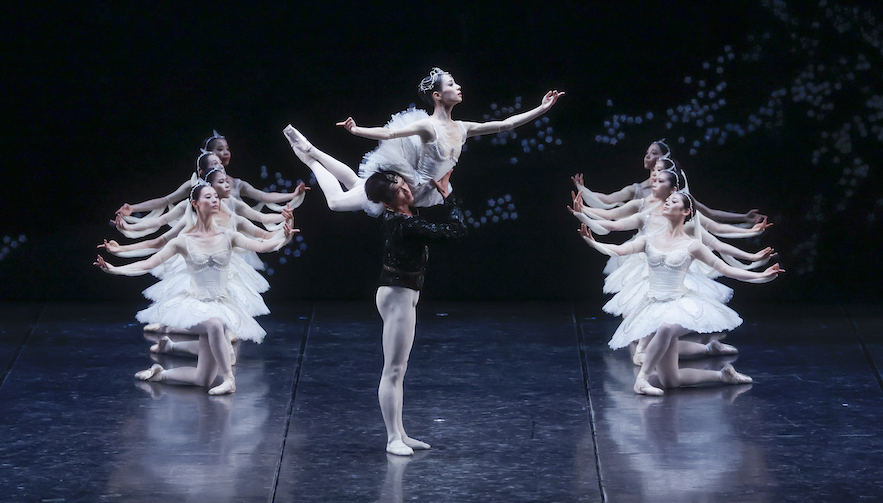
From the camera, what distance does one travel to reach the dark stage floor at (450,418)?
4.34 meters

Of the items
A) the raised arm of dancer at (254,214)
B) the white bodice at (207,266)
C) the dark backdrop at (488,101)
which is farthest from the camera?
the dark backdrop at (488,101)

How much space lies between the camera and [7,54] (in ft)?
23.9

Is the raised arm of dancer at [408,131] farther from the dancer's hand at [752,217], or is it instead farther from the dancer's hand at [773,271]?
the dancer's hand at [752,217]

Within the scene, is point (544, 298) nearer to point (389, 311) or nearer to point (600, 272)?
point (600, 272)

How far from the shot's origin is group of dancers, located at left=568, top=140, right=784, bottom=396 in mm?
5484

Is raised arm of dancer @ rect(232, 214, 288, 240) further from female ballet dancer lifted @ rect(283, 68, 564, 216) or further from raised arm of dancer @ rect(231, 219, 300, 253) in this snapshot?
female ballet dancer lifted @ rect(283, 68, 564, 216)

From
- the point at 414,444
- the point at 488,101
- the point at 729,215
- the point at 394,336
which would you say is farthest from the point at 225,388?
the point at 729,215

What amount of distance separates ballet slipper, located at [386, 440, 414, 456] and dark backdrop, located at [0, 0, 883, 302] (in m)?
2.95

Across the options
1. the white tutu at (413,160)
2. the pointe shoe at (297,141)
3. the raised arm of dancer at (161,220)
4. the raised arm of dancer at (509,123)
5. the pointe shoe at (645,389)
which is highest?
the raised arm of dancer at (509,123)

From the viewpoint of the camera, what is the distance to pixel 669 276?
565 cm

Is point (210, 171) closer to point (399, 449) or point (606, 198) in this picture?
point (399, 449)

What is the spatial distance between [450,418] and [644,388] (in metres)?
0.98

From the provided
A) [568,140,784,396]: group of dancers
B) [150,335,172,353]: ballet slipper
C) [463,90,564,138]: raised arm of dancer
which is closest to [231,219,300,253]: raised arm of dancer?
[150,335,172,353]: ballet slipper

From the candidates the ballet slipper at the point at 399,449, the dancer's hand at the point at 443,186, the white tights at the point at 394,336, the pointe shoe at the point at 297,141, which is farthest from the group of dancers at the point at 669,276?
the pointe shoe at the point at 297,141
